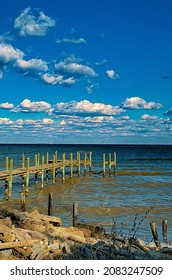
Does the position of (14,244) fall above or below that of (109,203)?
above

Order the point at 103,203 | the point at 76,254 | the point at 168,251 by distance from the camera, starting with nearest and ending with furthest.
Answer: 1. the point at 76,254
2. the point at 168,251
3. the point at 103,203

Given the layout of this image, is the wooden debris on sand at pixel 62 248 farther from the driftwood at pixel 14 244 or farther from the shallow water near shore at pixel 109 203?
the shallow water near shore at pixel 109 203

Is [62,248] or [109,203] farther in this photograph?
[109,203]

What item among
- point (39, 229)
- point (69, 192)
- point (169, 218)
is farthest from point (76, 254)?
point (69, 192)

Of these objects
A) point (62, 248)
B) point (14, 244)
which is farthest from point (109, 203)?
point (14, 244)

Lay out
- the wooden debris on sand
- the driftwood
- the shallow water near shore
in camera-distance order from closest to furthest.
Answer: the wooden debris on sand, the driftwood, the shallow water near shore

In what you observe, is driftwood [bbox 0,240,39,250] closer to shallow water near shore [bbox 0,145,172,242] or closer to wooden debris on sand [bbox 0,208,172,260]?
wooden debris on sand [bbox 0,208,172,260]

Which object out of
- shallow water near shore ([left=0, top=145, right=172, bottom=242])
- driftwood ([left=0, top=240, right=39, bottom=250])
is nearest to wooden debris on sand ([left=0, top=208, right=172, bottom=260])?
driftwood ([left=0, top=240, right=39, bottom=250])

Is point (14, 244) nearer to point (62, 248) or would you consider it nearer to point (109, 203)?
point (62, 248)

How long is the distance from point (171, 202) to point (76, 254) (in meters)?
16.4

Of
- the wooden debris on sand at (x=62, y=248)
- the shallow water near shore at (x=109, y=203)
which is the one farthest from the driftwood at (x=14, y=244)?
the shallow water near shore at (x=109, y=203)

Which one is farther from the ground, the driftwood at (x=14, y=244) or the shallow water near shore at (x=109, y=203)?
the driftwood at (x=14, y=244)
